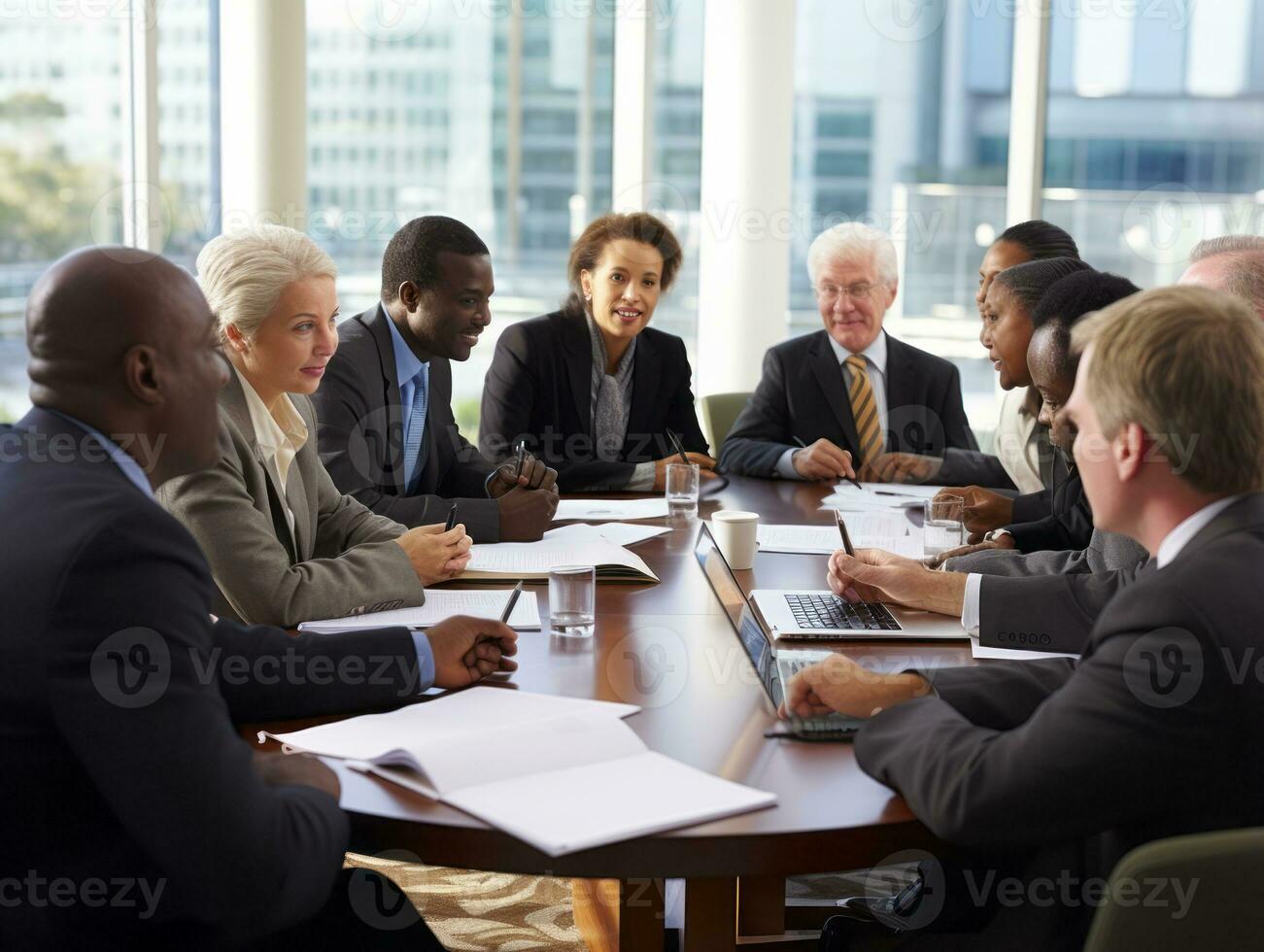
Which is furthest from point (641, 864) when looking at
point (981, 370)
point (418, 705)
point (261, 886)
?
point (981, 370)

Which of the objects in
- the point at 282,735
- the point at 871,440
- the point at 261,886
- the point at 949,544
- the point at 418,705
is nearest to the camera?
the point at 261,886

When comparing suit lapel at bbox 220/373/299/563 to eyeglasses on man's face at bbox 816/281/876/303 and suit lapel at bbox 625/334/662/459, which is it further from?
eyeglasses on man's face at bbox 816/281/876/303

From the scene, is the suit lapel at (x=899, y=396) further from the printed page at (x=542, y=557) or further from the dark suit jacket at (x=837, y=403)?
the printed page at (x=542, y=557)

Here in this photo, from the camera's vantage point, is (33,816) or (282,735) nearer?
(33,816)

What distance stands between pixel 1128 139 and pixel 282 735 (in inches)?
225

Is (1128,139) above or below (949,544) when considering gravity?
above

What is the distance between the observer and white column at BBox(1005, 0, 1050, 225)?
606 cm

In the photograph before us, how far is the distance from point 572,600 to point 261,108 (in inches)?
134

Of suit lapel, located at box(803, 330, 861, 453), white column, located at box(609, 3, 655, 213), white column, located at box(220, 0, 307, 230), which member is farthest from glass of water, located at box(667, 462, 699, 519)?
white column, located at box(609, 3, 655, 213)

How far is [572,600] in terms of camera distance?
7.09 feet

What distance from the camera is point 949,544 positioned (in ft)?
9.27

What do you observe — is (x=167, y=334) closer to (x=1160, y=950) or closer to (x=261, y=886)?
(x=261, y=886)

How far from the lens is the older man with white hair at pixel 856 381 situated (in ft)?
14.4

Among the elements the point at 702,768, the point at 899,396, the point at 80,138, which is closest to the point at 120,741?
the point at 702,768
